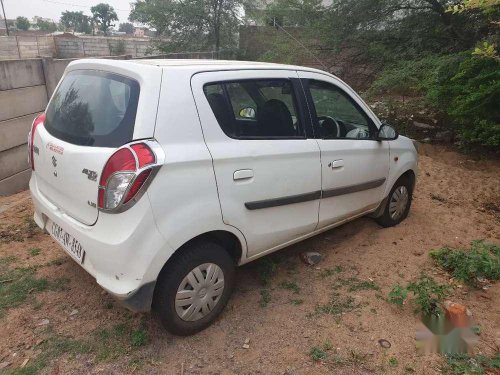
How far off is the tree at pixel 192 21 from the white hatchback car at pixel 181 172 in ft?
45.3

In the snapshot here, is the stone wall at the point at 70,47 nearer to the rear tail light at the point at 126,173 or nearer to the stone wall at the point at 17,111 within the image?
the stone wall at the point at 17,111

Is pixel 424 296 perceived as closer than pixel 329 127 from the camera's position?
Yes

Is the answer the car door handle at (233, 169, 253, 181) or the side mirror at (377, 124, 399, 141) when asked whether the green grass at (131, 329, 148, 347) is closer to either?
the car door handle at (233, 169, 253, 181)

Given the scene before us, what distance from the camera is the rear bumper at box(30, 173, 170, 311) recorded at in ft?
6.97

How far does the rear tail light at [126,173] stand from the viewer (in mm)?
2088

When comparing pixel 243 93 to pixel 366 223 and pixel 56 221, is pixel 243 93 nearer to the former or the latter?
pixel 56 221

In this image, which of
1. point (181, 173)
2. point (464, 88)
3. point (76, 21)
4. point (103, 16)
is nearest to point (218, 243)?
point (181, 173)

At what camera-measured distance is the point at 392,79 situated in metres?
7.39

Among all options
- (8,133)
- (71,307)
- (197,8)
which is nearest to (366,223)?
(71,307)

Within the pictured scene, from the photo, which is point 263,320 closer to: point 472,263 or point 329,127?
point 329,127

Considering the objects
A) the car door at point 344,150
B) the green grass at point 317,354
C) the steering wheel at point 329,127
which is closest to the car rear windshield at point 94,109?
the car door at point 344,150

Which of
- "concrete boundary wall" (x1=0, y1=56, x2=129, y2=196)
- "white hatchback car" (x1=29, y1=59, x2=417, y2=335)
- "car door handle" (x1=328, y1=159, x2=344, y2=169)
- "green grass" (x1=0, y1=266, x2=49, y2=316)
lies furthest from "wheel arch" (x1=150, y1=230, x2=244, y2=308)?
"concrete boundary wall" (x1=0, y1=56, x2=129, y2=196)

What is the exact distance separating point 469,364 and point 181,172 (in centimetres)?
207

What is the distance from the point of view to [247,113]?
2.74m
